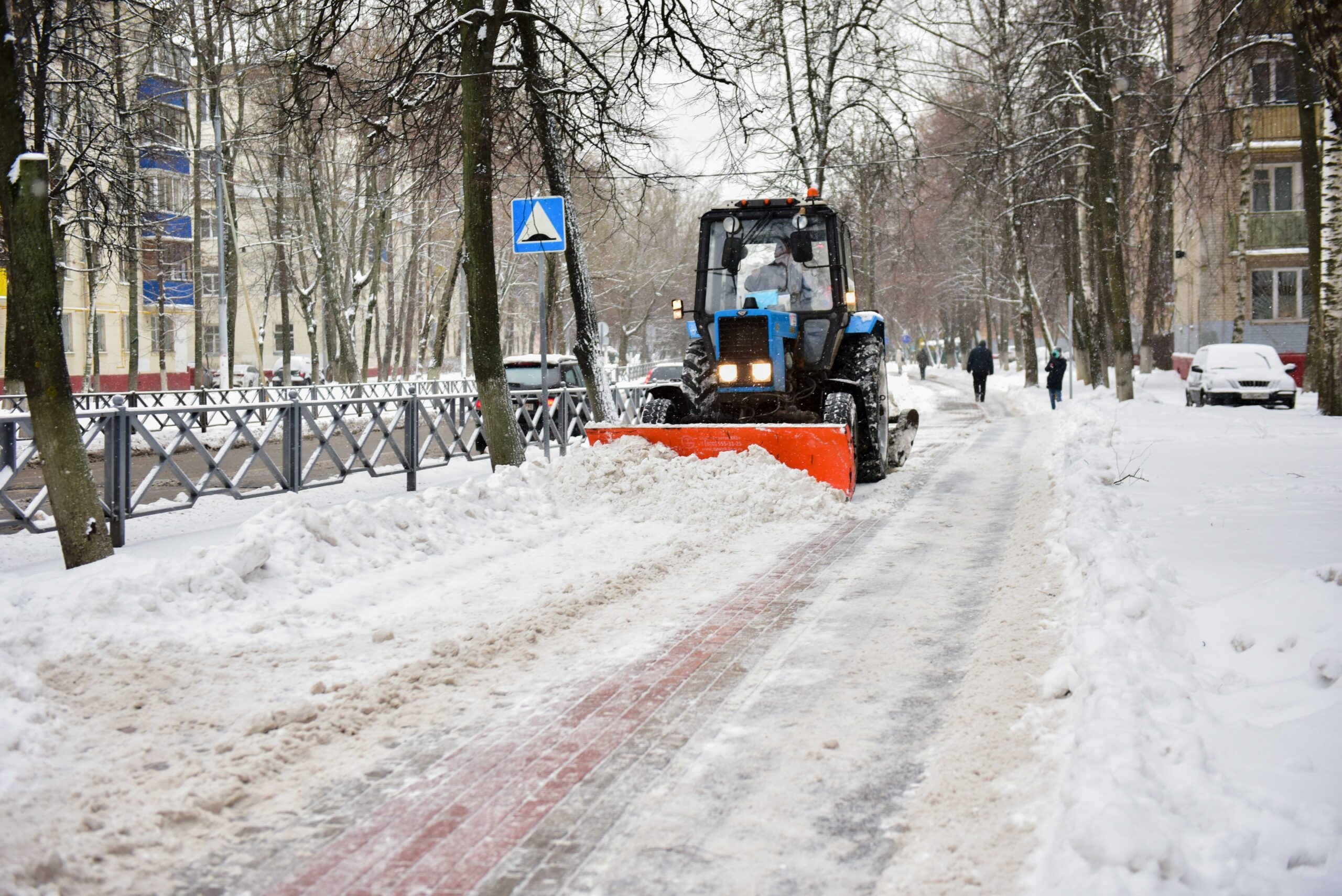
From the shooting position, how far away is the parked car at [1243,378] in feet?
78.4

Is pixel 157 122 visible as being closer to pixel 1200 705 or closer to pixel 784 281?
pixel 784 281

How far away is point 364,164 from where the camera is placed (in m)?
14.2

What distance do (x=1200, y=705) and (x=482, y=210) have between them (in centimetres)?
948

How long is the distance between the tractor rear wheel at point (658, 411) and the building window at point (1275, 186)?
3048cm

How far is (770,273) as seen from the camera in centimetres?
1202

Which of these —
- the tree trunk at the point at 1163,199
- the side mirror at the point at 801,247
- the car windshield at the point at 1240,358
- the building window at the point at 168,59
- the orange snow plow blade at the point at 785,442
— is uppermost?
the building window at the point at 168,59

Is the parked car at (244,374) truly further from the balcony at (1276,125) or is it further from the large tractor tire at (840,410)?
the large tractor tire at (840,410)

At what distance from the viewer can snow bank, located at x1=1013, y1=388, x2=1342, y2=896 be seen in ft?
9.67

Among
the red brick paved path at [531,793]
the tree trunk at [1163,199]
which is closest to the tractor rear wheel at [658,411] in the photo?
the red brick paved path at [531,793]

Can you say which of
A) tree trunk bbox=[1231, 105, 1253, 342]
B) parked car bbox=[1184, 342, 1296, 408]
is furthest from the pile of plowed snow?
tree trunk bbox=[1231, 105, 1253, 342]

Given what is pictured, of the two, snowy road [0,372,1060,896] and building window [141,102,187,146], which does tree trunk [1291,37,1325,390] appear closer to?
snowy road [0,372,1060,896]

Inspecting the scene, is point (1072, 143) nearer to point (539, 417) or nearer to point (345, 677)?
point (539, 417)

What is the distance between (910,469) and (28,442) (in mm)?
9683

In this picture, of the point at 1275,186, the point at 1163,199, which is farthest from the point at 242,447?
the point at 1275,186
